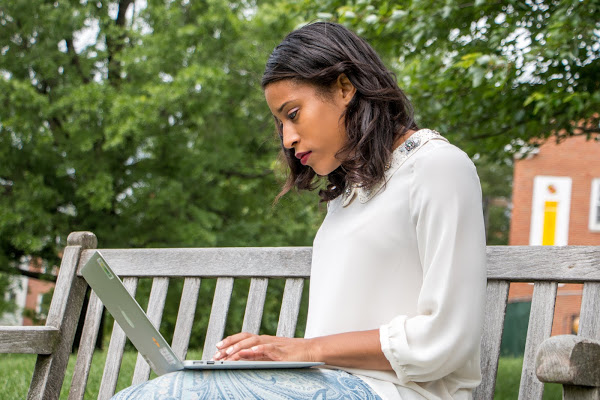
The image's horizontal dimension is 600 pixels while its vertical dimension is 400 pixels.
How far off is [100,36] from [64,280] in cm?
1002

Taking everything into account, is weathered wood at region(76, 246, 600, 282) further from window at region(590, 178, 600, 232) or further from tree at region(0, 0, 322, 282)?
window at region(590, 178, 600, 232)

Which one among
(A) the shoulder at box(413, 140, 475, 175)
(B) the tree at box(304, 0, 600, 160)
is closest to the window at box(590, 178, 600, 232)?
(B) the tree at box(304, 0, 600, 160)

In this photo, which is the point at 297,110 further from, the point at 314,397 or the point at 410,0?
the point at 410,0

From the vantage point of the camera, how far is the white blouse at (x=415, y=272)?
1.71 metres

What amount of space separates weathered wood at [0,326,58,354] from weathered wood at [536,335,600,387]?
186 centimetres

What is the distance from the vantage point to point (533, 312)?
2025 millimetres

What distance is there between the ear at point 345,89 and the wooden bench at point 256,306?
559 millimetres

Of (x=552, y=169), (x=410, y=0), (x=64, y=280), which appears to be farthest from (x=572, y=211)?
(x=64, y=280)

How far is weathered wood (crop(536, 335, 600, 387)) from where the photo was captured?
1.43 meters

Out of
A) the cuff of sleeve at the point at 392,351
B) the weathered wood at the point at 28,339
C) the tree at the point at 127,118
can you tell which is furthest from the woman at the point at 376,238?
the tree at the point at 127,118

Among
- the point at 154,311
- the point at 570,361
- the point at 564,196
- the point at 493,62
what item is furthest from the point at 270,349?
the point at 564,196

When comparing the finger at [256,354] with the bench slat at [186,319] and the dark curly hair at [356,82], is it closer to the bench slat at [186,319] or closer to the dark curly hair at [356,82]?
the dark curly hair at [356,82]

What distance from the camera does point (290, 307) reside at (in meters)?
2.50

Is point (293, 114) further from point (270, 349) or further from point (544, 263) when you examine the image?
point (544, 263)
